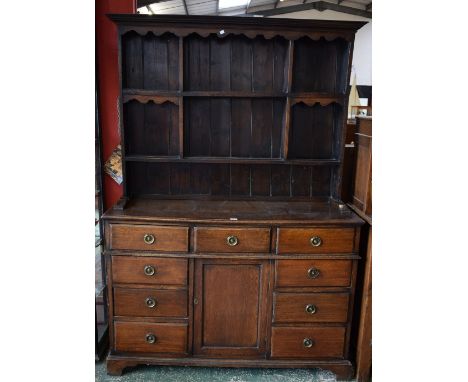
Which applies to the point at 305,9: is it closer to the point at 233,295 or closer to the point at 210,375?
the point at 233,295

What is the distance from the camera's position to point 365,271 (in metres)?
1.85

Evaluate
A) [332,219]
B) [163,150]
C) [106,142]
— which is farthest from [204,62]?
[332,219]

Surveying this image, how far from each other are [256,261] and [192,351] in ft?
1.89

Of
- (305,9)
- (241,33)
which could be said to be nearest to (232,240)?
(241,33)

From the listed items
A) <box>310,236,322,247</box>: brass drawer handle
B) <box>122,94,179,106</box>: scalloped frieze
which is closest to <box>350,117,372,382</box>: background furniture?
<box>310,236,322,247</box>: brass drawer handle

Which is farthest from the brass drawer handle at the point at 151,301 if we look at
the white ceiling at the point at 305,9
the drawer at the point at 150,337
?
the white ceiling at the point at 305,9

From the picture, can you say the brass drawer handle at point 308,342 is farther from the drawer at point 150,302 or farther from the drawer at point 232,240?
the drawer at point 150,302

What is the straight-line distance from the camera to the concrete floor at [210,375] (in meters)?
1.91

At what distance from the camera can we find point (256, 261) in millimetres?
1807

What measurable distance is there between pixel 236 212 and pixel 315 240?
0.40 m

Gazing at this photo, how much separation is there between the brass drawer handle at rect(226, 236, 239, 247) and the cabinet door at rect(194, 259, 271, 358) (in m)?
0.09

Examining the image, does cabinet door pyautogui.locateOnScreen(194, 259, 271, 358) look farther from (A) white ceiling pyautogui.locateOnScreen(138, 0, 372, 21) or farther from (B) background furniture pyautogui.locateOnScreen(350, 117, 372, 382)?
(A) white ceiling pyautogui.locateOnScreen(138, 0, 372, 21)

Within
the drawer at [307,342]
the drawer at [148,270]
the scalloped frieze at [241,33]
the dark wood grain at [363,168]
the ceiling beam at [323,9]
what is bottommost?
the drawer at [307,342]

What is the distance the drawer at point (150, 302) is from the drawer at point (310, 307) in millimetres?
468
